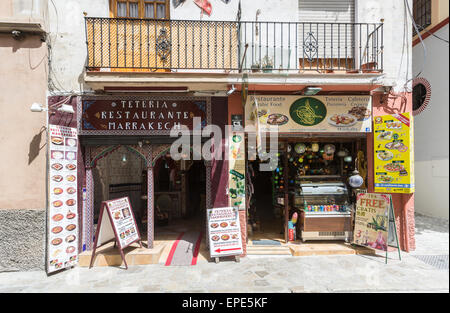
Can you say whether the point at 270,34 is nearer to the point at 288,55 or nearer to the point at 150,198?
the point at 288,55

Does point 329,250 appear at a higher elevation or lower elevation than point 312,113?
lower

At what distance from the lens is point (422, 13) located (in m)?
9.66

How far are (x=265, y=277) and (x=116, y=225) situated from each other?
3509 millimetres

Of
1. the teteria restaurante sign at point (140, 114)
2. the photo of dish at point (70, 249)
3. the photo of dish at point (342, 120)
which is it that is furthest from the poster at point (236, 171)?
the photo of dish at point (70, 249)

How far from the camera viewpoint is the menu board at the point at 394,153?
5.99 metres

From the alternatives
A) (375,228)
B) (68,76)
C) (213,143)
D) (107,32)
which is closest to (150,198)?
(213,143)

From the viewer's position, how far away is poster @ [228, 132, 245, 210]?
6.25 m

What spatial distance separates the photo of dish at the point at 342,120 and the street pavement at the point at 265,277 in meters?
3.36

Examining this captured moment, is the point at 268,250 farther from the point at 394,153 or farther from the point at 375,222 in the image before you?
the point at 394,153

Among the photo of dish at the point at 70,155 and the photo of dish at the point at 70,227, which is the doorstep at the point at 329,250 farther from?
the photo of dish at the point at 70,155

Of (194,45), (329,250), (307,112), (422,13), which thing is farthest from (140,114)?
(422,13)

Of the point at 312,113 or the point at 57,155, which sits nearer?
the point at 57,155

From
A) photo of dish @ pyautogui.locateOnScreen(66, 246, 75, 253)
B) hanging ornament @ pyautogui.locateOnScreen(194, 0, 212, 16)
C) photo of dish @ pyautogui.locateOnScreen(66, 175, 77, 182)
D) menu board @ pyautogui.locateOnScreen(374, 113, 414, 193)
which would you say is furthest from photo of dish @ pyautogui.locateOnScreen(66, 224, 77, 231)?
menu board @ pyautogui.locateOnScreen(374, 113, 414, 193)

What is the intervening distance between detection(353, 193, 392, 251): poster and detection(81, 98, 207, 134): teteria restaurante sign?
4653mm
